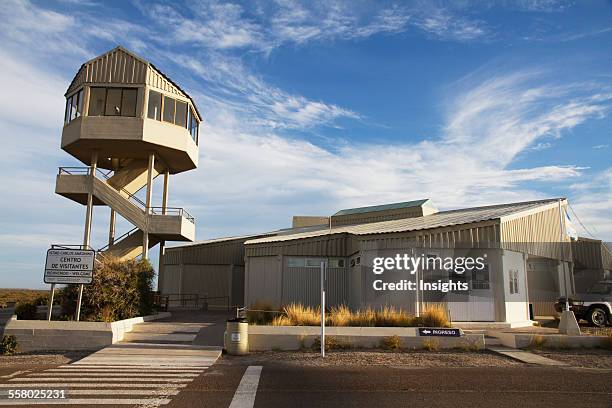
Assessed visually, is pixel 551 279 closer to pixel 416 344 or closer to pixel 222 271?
pixel 416 344

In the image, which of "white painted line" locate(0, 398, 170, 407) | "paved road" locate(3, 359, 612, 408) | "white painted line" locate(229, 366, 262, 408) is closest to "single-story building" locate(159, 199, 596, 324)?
"paved road" locate(3, 359, 612, 408)

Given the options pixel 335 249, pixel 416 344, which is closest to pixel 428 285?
pixel 416 344

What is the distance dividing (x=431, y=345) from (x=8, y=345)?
12301mm

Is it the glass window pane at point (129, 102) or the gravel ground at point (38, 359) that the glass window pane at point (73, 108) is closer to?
the glass window pane at point (129, 102)

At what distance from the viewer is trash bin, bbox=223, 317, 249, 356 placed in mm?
13383

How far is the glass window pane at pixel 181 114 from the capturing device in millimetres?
25906

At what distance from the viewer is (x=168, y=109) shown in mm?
25484

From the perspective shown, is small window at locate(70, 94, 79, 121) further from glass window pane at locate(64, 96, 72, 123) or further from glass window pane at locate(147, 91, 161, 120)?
glass window pane at locate(147, 91, 161, 120)

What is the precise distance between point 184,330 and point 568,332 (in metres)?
12.5

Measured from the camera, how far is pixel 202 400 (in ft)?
26.2

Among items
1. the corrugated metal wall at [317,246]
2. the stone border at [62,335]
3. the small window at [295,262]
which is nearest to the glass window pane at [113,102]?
the corrugated metal wall at [317,246]

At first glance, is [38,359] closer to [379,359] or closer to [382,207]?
[379,359]

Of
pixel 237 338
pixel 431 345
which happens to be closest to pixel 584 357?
pixel 431 345

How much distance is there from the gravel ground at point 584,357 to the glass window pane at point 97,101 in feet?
71.6
